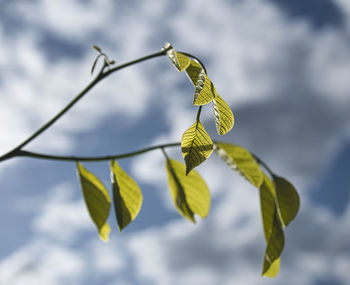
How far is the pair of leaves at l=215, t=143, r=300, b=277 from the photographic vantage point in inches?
23.0

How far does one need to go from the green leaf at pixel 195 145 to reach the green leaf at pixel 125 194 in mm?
166

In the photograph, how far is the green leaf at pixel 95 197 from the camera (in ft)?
1.84

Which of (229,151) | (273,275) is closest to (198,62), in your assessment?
(229,151)

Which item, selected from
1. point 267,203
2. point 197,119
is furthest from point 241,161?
point 197,119

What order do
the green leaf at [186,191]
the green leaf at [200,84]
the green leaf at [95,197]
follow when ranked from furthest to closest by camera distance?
1. the green leaf at [186,191]
2. the green leaf at [95,197]
3. the green leaf at [200,84]

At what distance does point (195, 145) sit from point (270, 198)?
0.71ft

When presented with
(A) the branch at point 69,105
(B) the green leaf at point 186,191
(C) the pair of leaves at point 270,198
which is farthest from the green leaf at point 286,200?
(A) the branch at point 69,105

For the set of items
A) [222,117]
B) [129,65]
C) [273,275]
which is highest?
[129,65]

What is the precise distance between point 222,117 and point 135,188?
0.67 feet

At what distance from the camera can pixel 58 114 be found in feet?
1.56

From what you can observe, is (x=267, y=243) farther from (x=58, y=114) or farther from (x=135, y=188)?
(x=58, y=114)

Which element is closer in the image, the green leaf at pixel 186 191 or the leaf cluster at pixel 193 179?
the leaf cluster at pixel 193 179

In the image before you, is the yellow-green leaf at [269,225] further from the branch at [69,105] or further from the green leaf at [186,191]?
the branch at [69,105]

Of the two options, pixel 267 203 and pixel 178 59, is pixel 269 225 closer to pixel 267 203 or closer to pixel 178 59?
pixel 267 203
